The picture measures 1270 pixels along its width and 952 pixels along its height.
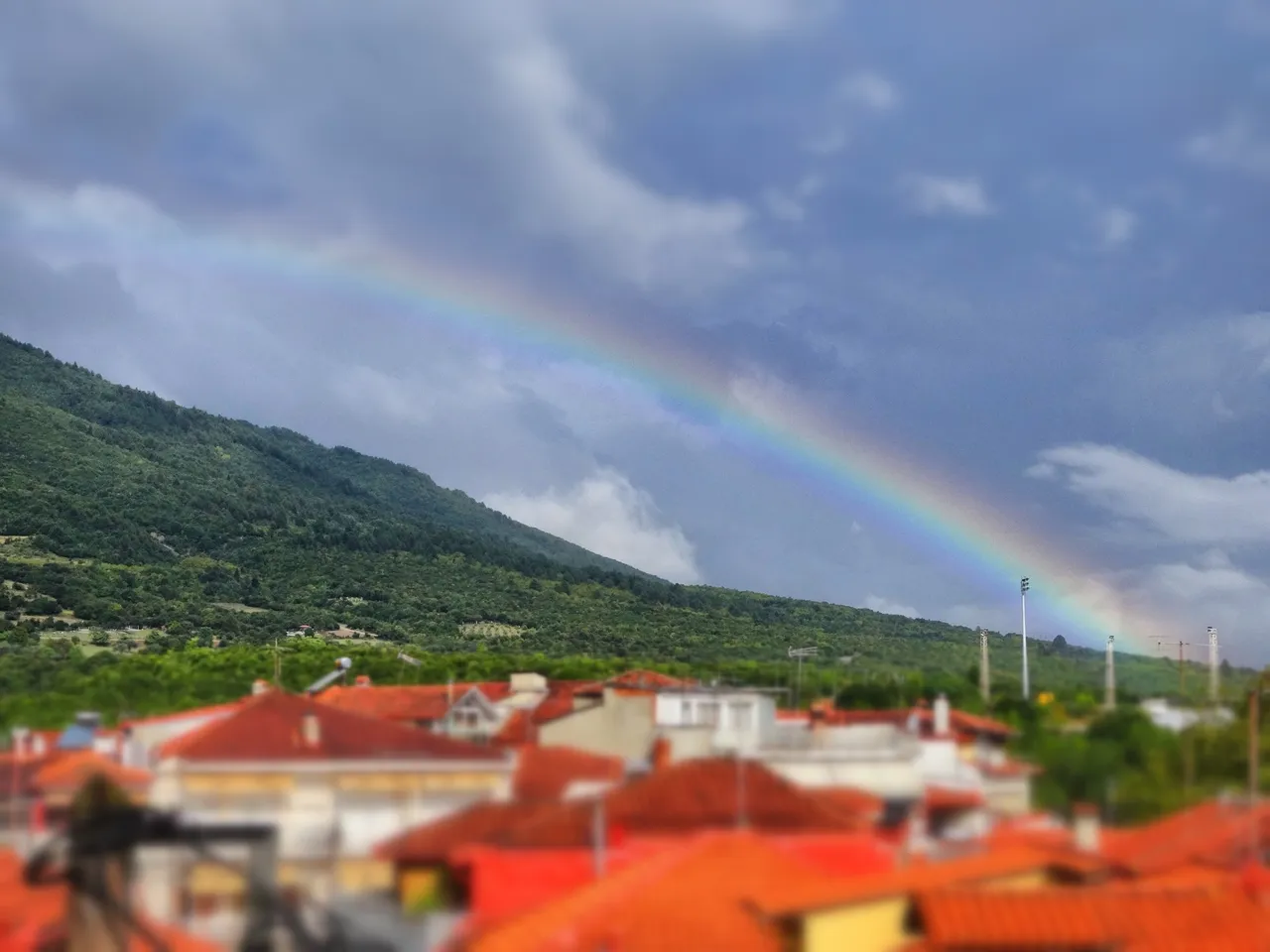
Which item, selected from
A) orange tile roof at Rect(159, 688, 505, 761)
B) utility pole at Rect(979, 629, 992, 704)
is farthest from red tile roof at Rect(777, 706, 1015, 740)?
orange tile roof at Rect(159, 688, 505, 761)

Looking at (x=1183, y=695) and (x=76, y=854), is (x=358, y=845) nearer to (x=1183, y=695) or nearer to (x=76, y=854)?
(x=76, y=854)

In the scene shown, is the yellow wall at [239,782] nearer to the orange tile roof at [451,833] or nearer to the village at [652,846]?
the village at [652,846]

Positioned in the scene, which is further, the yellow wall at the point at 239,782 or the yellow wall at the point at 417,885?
the yellow wall at the point at 239,782

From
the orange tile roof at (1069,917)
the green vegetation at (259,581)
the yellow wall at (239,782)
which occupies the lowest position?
the orange tile roof at (1069,917)

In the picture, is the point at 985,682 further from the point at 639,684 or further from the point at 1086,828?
the point at 1086,828

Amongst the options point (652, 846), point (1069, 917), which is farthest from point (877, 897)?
point (652, 846)

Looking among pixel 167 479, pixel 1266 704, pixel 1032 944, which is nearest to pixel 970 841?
pixel 1032 944

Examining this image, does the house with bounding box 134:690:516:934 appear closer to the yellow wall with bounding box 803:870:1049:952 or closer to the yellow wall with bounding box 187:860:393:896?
the yellow wall with bounding box 187:860:393:896

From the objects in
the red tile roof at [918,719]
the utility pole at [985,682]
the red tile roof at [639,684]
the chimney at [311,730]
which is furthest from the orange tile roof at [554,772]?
the red tile roof at [639,684]
